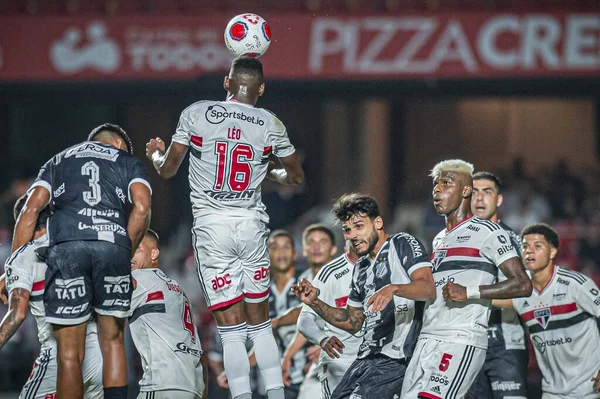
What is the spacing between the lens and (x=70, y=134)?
58.3 ft

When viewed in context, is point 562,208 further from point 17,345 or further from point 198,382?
point 198,382

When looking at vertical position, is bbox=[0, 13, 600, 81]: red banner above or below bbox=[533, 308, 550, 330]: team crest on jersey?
above

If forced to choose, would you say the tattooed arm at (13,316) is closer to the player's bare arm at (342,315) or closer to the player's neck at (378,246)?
the player's bare arm at (342,315)

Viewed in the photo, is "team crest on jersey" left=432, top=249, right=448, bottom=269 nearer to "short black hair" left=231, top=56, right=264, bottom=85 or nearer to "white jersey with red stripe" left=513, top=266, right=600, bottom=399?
"white jersey with red stripe" left=513, top=266, right=600, bottom=399

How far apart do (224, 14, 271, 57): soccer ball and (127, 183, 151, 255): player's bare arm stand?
1.41 metres

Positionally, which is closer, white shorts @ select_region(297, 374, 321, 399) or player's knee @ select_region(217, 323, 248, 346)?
player's knee @ select_region(217, 323, 248, 346)

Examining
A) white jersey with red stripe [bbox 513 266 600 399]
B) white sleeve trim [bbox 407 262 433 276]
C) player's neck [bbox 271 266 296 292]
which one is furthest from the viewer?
player's neck [bbox 271 266 296 292]

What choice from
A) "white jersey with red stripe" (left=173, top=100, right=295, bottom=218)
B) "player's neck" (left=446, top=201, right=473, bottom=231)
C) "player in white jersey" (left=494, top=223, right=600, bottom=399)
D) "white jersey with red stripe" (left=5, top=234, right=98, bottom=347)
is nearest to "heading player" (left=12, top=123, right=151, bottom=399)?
"white jersey with red stripe" (left=5, top=234, right=98, bottom=347)

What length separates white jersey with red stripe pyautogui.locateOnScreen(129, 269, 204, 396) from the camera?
23.0 feet

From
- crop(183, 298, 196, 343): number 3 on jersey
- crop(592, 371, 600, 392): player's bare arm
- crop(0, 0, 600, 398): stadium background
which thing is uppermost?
crop(0, 0, 600, 398): stadium background

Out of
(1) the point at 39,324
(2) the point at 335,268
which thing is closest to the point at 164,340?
(1) the point at 39,324

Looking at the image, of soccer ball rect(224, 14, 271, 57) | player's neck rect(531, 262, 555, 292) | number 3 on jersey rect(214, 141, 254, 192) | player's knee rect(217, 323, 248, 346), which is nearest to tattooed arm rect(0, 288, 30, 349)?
player's knee rect(217, 323, 248, 346)

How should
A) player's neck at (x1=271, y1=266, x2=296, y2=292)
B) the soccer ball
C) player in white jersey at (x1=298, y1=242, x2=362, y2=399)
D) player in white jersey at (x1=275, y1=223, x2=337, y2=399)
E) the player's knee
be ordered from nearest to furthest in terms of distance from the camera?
the player's knee
the soccer ball
player in white jersey at (x1=298, y1=242, x2=362, y2=399)
player in white jersey at (x1=275, y1=223, x2=337, y2=399)
player's neck at (x1=271, y1=266, x2=296, y2=292)

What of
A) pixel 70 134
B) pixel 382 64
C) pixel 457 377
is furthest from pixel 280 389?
pixel 70 134
